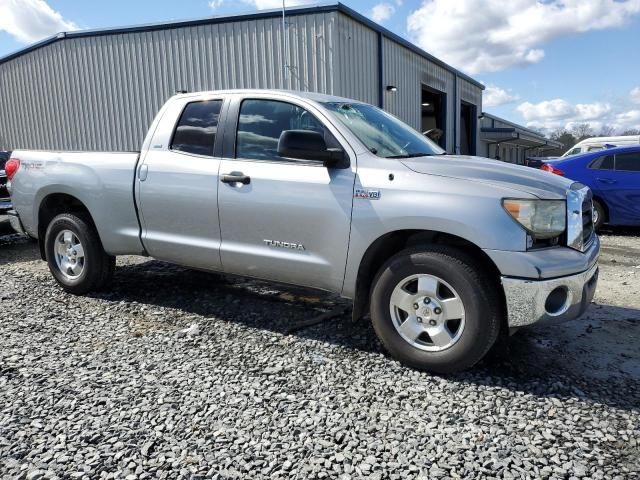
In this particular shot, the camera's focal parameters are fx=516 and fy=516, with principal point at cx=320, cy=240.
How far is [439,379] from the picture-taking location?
3383 millimetres

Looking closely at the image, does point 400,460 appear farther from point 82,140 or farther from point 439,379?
point 82,140

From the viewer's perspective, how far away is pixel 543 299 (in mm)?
3096

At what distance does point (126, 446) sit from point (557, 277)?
260cm

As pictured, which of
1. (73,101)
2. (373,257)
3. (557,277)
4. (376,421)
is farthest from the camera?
(73,101)

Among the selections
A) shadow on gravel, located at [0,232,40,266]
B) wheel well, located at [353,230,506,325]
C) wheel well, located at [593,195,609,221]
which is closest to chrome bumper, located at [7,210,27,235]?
shadow on gravel, located at [0,232,40,266]

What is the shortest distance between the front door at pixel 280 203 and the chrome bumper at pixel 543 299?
1147mm

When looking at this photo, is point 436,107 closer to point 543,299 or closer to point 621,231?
point 621,231

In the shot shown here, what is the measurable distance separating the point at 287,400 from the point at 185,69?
507 inches

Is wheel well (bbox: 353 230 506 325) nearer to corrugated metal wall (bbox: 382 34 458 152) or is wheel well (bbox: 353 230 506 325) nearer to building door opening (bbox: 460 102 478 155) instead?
corrugated metal wall (bbox: 382 34 458 152)

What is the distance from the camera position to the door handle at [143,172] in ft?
15.0

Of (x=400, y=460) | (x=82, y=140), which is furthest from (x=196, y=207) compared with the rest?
(x=82, y=140)

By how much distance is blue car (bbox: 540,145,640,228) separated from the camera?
9047 millimetres

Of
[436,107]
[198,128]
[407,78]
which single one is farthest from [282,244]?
[436,107]

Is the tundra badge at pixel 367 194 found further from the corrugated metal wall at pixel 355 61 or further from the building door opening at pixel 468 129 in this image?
the building door opening at pixel 468 129
